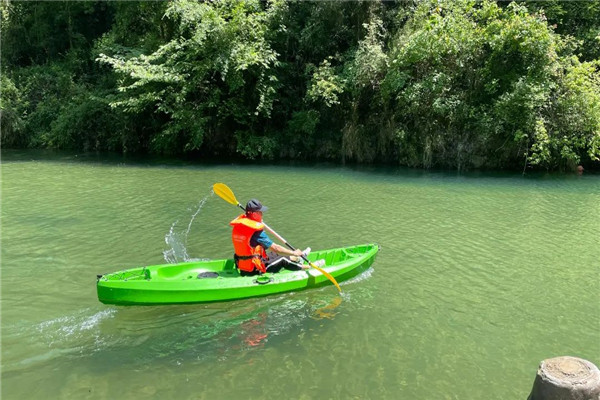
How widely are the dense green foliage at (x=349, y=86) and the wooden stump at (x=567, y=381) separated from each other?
13698mm

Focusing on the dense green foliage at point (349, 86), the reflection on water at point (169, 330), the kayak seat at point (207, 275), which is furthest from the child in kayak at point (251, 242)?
the dense green foliage at point (349, 86)

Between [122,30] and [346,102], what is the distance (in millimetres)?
11925

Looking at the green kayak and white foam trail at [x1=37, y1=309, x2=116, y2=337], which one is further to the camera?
the green kayak

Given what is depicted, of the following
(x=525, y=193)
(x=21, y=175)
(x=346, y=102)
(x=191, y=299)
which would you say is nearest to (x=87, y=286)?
(x=191, y=299)

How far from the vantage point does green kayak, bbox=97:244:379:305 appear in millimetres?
5445

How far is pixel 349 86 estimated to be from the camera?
17734 millimetres

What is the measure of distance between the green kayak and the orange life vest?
195 millimetres

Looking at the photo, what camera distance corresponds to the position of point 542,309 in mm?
5801

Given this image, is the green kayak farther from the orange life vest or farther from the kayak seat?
the orange life vest

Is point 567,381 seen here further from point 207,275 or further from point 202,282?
point 207,275

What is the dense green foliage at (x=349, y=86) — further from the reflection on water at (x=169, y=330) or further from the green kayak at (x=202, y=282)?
the reflection on water at (x=169, y=330)

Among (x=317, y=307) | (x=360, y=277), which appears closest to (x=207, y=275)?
(x=317, y=307)

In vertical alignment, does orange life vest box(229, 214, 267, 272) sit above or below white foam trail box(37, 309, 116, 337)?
above

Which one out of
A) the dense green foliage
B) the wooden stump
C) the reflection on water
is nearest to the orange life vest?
the reflection on water
